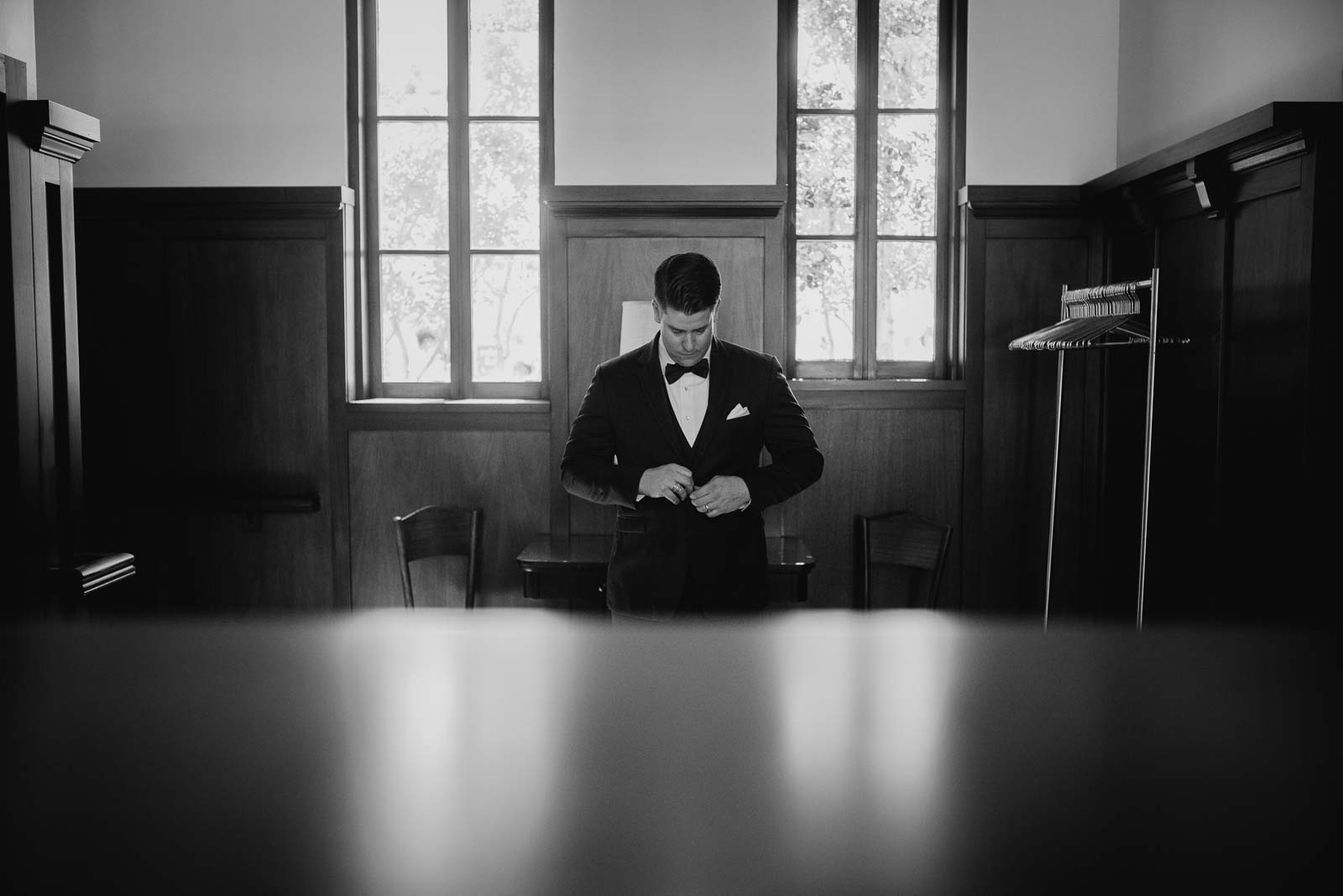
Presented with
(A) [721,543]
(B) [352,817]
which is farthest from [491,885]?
(A) [721,543]

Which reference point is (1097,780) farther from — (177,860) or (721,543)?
(721,543)

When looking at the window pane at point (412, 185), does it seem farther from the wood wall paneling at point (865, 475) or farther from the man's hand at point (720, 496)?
the man's hand at point (720, 496)

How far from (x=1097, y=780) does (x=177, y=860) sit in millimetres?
275

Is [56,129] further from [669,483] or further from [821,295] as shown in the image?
[821,295]

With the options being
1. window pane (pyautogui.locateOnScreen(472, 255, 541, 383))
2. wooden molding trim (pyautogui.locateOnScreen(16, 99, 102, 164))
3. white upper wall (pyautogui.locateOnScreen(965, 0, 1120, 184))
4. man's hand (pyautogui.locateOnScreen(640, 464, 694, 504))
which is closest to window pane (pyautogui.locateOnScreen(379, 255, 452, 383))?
window pane (pyautogui.locateOnScreen(472, 255, 541, 383))

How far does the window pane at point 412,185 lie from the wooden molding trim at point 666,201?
636 mm

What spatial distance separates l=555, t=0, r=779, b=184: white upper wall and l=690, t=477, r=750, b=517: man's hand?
231 centimetres

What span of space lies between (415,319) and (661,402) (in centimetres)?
245

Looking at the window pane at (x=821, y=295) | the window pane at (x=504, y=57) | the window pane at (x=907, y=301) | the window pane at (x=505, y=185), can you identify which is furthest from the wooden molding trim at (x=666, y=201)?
the window pane at (x=907, y=301)

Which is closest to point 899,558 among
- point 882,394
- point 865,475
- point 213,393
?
point 865,475

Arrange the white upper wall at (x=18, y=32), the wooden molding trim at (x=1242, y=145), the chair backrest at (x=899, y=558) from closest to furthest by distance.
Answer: the white upper wall at (x=18, y=32) → the wooden molding trim at (x=1242, y=145) → the chair backrest at (x=899, y=558)

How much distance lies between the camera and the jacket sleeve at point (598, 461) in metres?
2.96

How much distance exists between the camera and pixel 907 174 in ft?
16.4

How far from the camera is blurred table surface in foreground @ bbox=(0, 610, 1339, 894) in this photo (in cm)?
28
